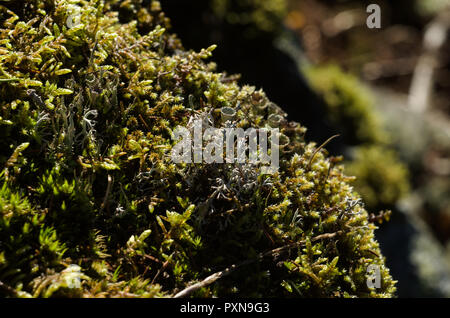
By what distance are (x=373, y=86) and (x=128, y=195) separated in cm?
853

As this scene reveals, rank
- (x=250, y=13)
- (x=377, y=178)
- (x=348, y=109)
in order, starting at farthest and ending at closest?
(x=348, y=109) → (x=377, y=178) → (x=250, y=13)

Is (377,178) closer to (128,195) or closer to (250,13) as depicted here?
(250,13)

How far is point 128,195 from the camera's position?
2066 mm

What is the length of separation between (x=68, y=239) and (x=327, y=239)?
1419mm

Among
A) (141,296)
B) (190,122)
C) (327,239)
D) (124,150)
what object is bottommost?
(141,296)

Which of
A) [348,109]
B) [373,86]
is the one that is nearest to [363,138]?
[348,109]

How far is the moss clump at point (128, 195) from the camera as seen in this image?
1.84 metres

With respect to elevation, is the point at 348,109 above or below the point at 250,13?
below

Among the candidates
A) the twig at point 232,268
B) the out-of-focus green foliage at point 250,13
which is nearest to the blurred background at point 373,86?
the out-of-focus green foliage at point 250,13

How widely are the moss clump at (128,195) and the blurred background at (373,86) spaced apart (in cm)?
62

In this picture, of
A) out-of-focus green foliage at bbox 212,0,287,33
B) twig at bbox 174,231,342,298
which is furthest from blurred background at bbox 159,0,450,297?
twig at bbox 174,231,342,298
